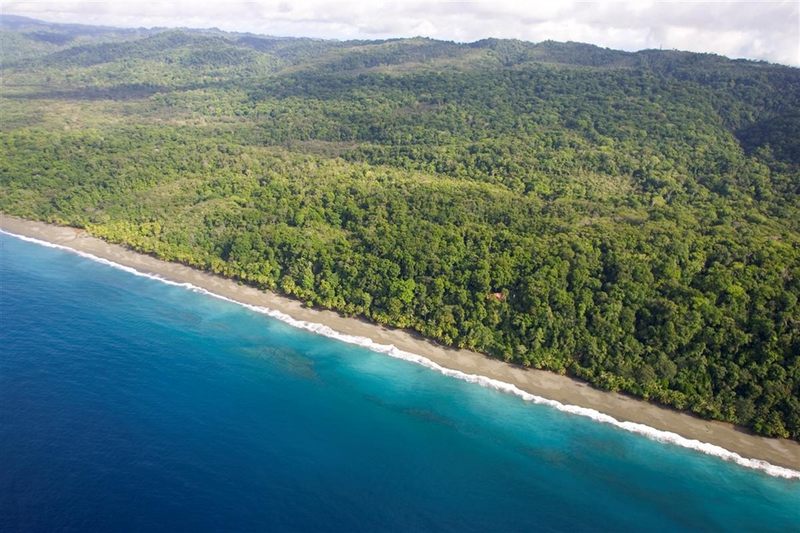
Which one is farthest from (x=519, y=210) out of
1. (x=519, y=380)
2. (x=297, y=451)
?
(x=297, y=451)

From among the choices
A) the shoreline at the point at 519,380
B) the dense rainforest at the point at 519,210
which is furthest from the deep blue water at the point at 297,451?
the dense rainforest at the point at 519,210

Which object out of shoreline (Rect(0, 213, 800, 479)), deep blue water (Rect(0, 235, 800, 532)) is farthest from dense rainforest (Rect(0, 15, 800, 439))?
deep blue water (Rect(0, 235, 800, 532))

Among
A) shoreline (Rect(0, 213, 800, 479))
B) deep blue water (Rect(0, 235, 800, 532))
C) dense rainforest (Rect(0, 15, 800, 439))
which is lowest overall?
deep blue water (Rect(0, 235, 800, 532))

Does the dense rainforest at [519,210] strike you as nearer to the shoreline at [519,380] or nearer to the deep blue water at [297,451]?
the shoreline at [519,380]

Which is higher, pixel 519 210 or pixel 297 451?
pixel 519 210

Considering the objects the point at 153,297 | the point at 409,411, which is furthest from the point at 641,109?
the point at 153,297

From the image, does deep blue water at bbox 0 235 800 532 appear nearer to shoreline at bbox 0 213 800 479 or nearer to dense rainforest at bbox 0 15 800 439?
shoreline at bbox 0 213 800 479

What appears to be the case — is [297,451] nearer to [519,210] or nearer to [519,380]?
[519,380]
